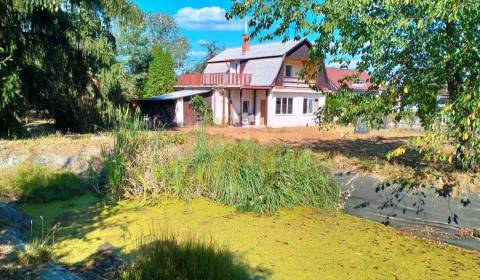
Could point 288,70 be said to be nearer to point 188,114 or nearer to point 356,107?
point 188,114

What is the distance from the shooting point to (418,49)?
6047mm

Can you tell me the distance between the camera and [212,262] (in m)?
3.47

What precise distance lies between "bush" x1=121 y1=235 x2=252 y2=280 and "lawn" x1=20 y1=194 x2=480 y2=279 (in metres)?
0.71

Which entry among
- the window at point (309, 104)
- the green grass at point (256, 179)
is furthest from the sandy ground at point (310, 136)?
the window at point (309, 104)

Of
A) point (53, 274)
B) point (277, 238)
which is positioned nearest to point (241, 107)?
point (277, 238)

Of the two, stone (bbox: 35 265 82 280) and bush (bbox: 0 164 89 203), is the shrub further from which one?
bush (bbox: 0 164 89 203)

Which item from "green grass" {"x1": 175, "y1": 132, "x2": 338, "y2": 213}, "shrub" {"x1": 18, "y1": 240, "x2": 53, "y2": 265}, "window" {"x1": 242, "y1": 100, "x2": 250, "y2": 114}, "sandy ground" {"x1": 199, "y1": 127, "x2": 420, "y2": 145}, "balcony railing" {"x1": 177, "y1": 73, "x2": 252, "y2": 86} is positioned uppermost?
"balcony railing" {"x1": 177, "y1": 73, "x2": 252, "y2": 86}

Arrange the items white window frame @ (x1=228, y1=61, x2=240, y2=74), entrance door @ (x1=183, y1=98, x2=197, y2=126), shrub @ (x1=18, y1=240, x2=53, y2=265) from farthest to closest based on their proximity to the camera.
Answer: white window frame @ (x1=228, y1=61, x2=240, y2=74)
entrance door @ (x1=183, y1=98, x2=197, y2=126)
shrub @ (x1=18, y1=240, x2=53, y2=265)

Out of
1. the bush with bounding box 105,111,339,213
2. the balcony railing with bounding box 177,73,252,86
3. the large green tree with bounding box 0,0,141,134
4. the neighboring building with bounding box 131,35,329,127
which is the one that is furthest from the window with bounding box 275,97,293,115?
the bush with bounding box 105,111,339,213

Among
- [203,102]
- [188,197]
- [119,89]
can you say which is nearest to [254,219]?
[188,197]

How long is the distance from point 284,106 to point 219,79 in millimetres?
4874

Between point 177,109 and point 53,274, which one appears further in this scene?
point 177,109

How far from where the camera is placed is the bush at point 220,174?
6508mm

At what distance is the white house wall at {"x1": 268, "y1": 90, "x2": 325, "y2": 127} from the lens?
85.4 ft
